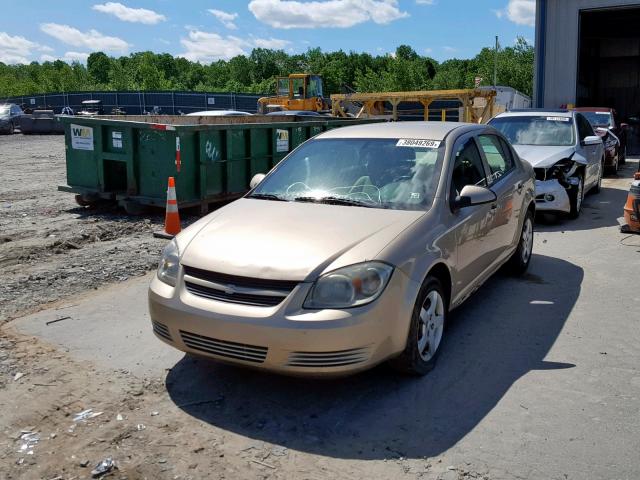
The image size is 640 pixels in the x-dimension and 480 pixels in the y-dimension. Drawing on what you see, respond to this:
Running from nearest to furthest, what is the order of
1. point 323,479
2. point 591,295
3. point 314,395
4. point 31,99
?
point 323,479 → point 314,395 → point 591,295 → point 31,99

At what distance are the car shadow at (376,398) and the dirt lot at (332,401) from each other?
0.01 meters

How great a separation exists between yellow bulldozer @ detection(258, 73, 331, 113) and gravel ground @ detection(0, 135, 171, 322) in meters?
19.6

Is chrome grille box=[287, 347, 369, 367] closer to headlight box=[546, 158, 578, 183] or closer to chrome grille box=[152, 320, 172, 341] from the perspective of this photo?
chrome grille box=[152, 320, 172, 341]

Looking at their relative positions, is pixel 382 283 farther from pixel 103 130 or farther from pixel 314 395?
pixel 103 130

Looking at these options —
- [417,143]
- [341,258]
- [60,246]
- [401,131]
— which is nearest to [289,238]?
[341,258]

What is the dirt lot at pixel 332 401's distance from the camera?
3395 millimetres

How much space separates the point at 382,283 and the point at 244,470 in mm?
1292

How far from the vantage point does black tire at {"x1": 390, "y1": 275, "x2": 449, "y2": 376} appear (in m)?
4.12

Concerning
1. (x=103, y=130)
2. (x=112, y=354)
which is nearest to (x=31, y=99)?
(x=103, y=130)

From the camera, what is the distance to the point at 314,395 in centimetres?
415

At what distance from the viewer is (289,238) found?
4.10m

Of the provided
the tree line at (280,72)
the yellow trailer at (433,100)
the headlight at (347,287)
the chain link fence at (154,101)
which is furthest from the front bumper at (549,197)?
the chain link fence at (154,101)

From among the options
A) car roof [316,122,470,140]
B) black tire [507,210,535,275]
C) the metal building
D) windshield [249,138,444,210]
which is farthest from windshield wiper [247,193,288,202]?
the metal building

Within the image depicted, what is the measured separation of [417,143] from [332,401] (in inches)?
87.4
